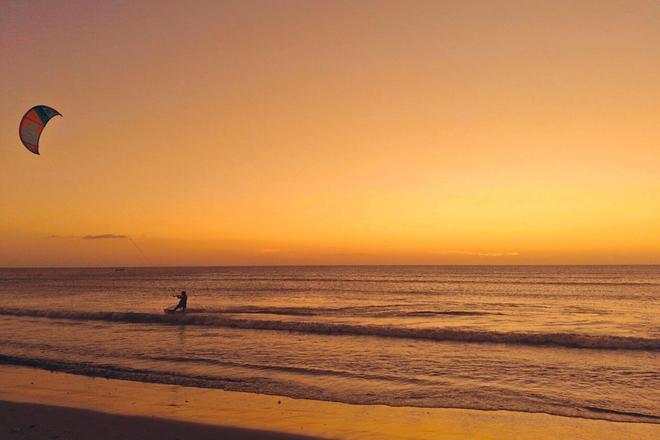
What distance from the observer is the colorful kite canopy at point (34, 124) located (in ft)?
44.6

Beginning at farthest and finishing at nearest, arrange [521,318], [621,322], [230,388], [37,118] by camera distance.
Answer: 1. [521,318]
2. [621,322]
3. [37,118]
4. [230,388]

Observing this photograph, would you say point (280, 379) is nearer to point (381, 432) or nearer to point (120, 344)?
point (381, 432)

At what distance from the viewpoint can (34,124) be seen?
46.1 ft

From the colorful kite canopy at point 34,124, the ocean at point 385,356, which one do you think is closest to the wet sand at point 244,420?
the ocean at point 385,356

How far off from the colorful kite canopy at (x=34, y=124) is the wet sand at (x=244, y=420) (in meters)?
6.83

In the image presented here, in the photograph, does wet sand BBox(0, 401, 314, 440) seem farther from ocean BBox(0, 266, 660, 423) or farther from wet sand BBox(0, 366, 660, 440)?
ocean BBox(0, 266, 660, 423)

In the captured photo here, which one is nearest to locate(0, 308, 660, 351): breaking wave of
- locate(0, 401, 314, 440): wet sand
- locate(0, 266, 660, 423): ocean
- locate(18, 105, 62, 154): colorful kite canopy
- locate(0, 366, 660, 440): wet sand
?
locate(0, 266, 660, 423): ocean

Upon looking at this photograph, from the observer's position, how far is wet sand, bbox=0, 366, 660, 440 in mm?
7801

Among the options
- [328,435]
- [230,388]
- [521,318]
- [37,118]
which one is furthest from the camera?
[521,318]

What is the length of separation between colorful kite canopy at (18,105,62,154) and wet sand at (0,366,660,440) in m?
6.83

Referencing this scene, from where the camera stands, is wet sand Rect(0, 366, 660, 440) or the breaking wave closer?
wet sand Rect(0, 366, 660, 440)

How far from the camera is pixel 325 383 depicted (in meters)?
11.4

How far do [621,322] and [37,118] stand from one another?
90.7ft

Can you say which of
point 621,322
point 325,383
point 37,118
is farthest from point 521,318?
point 37,118
